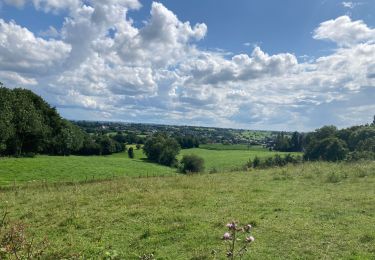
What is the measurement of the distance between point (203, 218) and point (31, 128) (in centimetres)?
6427

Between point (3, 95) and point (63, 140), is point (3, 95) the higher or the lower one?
the higher one

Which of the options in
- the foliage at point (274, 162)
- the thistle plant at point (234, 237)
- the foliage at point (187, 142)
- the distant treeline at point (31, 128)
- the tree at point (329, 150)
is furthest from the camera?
the foliage at point (187, 142)

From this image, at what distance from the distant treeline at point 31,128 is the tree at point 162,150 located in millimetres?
24515

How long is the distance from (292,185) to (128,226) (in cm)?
1263

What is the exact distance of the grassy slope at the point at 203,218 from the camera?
10.6 metres

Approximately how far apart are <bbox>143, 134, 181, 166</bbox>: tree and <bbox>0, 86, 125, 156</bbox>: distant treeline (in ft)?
80.4

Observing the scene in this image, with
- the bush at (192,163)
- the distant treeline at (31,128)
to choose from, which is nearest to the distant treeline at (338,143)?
the bush at (192,163)

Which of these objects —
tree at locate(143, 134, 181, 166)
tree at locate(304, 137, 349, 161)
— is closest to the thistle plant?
tree at locate(304, 137, 349, 161)

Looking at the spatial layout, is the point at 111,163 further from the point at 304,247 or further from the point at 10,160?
the point at 304,247

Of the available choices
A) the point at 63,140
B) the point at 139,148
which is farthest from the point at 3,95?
the point at 139,148

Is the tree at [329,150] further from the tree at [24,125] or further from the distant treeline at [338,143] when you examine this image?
the tree at [24,125]

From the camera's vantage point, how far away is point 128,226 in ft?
43.2

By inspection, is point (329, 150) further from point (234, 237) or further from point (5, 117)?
point (234, 237)

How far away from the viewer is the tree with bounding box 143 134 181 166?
10856 cm
